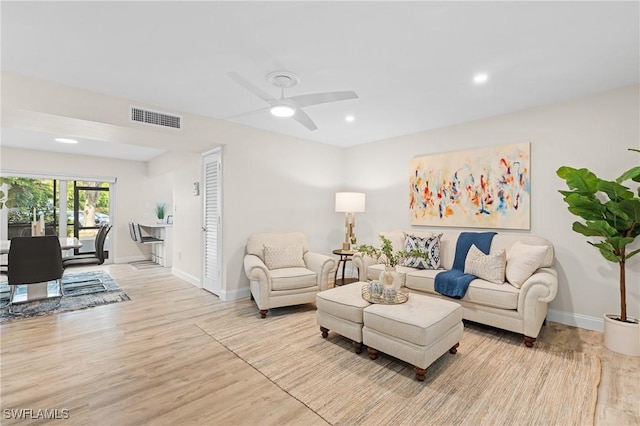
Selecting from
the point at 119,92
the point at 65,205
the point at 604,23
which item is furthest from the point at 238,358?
the point at 65,205

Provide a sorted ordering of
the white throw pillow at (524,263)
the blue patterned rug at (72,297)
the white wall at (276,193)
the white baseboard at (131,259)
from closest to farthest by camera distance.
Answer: the white throw pillow at (524,263), the blue patterned rug at (72,297), the white wall at (276,193), the white baseboard at (131,259)

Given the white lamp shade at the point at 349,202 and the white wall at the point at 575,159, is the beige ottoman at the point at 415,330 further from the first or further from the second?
the white lamp shade at the point at 349,202

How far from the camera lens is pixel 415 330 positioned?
225cm

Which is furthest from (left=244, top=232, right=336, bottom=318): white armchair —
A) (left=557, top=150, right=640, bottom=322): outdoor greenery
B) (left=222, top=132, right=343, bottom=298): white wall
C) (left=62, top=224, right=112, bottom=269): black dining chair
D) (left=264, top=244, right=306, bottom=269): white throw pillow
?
(left=557, top=150, right=640, bottom=322): outdoor greenery

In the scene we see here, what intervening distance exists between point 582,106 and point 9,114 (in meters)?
5.79

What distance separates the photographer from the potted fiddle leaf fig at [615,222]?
262 centimetres

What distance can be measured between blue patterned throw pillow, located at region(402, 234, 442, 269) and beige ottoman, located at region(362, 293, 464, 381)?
118 centimetres

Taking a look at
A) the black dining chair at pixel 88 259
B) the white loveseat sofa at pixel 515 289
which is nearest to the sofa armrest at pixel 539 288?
the white loveseat sofa at pixel 515 289

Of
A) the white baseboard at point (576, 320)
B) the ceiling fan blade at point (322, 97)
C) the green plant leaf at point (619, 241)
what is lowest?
the white baseboard at point (576, 320)

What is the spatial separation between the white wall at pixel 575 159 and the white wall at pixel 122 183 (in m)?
7.29

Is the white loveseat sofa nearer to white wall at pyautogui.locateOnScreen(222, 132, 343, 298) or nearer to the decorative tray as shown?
the decorative tray

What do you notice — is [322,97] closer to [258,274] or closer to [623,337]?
[258,274]

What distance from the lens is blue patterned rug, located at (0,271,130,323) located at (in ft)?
12.1

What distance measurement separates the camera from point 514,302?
2.88 meters
